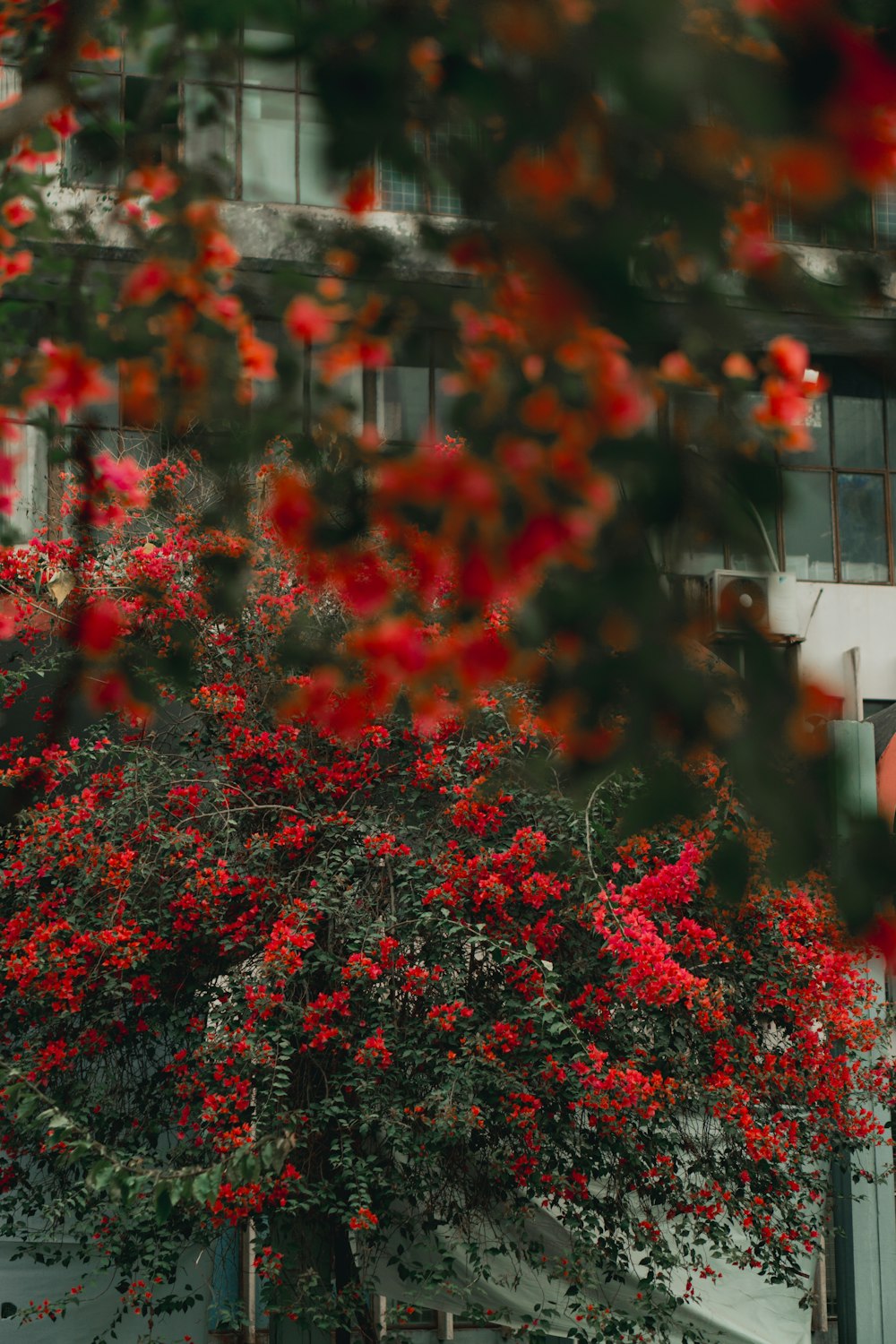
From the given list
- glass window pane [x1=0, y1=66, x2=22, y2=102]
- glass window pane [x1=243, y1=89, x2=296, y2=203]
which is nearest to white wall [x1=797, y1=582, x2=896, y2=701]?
glass window pane [x1=243, y1=89, x2=296, y2=203]

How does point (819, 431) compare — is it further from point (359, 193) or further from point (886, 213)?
point (359, 193)

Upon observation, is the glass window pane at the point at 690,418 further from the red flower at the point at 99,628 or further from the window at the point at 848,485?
the window at the point at 848,485

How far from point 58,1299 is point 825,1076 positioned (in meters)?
4.45

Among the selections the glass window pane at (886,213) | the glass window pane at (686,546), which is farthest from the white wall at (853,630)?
the glass window pane at (686,546)

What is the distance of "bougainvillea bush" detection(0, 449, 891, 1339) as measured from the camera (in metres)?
7.14

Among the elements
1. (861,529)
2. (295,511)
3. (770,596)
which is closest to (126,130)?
(295,511)

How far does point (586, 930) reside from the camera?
7.79 meters

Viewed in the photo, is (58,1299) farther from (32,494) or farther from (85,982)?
(32,494)

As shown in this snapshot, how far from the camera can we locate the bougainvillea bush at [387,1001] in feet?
23.4

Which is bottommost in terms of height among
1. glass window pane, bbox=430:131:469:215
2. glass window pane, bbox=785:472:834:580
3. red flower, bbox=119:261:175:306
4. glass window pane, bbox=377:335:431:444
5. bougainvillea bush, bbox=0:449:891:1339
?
bougainvillea bush, bbox=0:449:891:1339

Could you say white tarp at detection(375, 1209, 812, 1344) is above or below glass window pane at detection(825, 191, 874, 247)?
below

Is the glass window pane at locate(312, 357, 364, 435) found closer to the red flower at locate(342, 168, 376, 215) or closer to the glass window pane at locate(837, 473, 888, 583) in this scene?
the red flower at locate(342, 168, 376, 215)

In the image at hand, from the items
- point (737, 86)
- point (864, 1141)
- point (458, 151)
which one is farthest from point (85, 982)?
point (737, 86)

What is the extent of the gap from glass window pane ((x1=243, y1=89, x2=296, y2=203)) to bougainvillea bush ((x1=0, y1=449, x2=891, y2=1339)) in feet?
16.0
